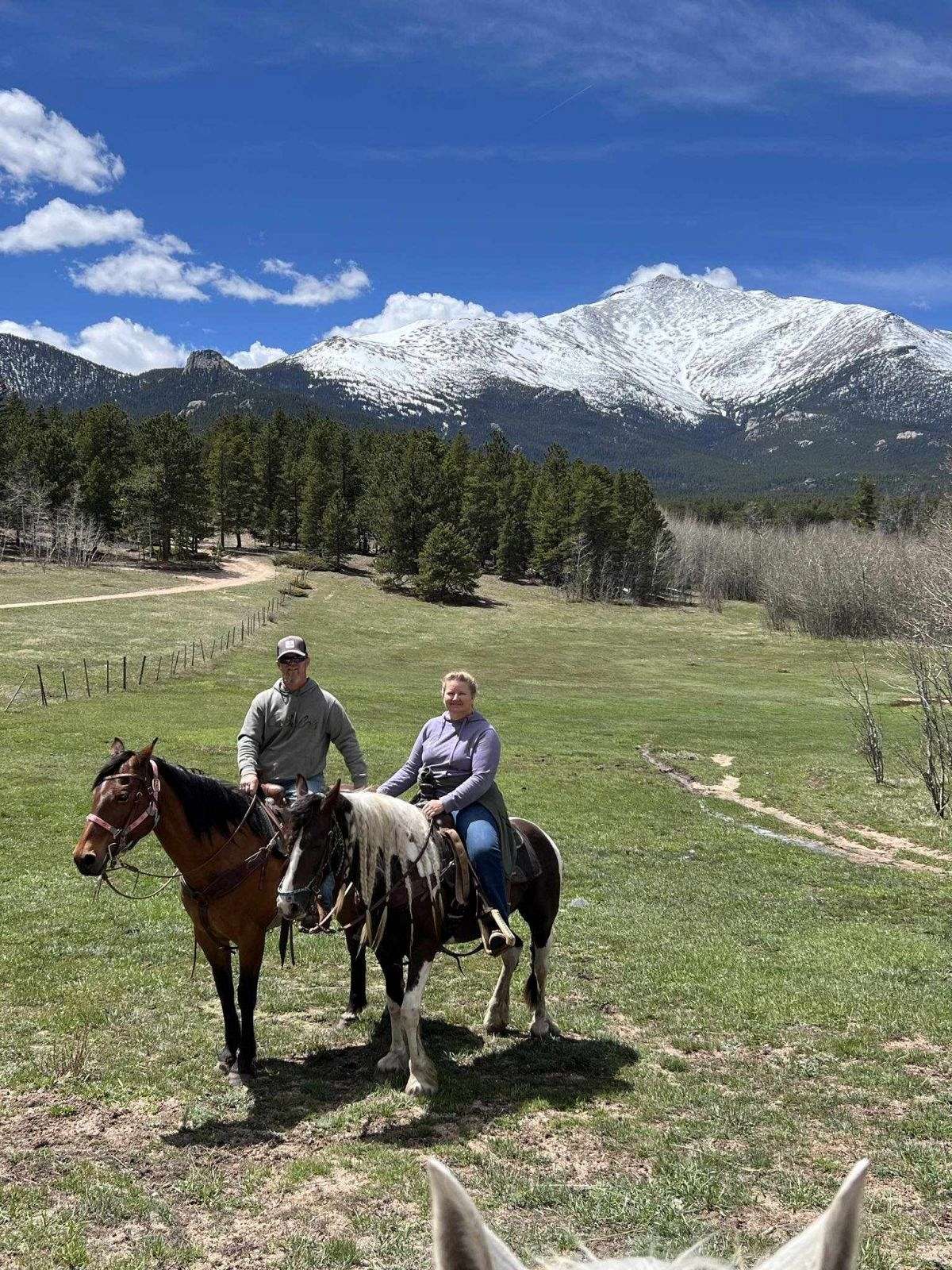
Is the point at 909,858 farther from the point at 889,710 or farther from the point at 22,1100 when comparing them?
the point at 889,710

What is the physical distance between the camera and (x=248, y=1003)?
24.8 ft

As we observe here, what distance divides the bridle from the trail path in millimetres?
57733

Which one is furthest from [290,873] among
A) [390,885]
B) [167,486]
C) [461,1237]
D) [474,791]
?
[167,486]

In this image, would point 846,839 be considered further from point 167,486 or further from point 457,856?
point 167,486

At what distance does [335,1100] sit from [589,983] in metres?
4.33

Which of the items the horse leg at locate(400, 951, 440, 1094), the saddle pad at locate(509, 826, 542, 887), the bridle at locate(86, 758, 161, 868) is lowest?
the horse leg at locate(400, 951, 440, 1094)

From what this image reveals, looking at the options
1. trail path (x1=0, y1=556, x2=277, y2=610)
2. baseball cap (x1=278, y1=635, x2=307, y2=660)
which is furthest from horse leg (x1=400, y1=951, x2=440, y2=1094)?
trail path (x1=0, y1=556, x2=277, y2=610)

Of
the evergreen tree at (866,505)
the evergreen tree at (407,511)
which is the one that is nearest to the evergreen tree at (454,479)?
the evergreen tree at (407,511)

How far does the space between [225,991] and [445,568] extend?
82077mm

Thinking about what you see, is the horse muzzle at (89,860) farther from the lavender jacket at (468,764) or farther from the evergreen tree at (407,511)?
the evergreen tree at (407,511)

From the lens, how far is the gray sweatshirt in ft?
27.3

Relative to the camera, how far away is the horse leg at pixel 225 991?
7.56 metres

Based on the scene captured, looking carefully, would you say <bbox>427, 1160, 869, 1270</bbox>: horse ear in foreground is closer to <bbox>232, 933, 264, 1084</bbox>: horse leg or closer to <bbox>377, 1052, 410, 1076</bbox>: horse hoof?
<bbox>232, 933, 264, 1084</bbox>: horse leg

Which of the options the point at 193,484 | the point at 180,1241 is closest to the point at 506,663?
the point at 193,484
